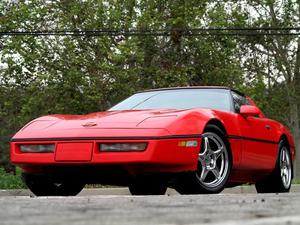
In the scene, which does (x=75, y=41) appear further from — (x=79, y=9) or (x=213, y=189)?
(x=213, y=189)

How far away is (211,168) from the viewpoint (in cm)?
673

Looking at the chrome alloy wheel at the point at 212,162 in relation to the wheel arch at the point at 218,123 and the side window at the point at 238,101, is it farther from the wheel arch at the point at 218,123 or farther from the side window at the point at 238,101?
the side window at the point at 238,101

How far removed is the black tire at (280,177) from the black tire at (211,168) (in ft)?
4.59

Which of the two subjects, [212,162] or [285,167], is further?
[285,167]

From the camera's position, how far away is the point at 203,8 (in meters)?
22.4

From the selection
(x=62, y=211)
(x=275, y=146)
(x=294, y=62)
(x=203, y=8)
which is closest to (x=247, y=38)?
(x=294, y=62)

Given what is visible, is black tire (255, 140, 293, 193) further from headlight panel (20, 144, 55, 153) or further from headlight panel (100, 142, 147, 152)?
headlight panel (20, 144, 55, 153)

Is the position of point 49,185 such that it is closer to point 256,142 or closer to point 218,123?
point 218,123

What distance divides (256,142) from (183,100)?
3.18 ft

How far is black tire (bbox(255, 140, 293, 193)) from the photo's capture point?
8164 millimetres

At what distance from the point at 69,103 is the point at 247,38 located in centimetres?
932

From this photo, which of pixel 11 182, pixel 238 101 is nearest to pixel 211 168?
pixel 238 101

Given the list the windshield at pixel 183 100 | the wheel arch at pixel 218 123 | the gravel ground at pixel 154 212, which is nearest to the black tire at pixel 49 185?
the windshield at pixel 183 100

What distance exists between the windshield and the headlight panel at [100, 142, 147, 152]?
1308 mm
